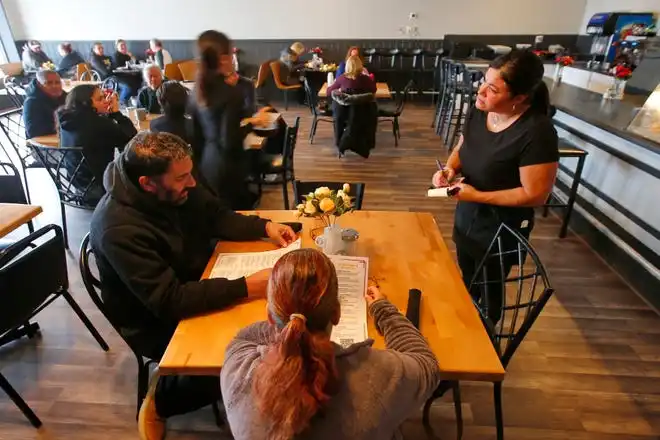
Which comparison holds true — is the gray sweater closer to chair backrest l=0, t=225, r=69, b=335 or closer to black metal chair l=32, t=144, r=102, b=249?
chair backrest l=0, t=225, r=69, b=335

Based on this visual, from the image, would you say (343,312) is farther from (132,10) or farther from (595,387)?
(132,10)

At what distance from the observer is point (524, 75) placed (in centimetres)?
154

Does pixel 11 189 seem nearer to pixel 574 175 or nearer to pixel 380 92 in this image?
pixel 574 175

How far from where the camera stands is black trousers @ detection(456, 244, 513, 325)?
1839mm

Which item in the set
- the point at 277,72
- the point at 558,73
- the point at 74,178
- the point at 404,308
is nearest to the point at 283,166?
the point at 74,178

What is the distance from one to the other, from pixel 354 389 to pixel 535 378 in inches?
65.2

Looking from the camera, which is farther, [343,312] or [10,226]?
[10,226]

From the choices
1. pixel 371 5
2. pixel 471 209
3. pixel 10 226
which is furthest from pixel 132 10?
pixel 471 209

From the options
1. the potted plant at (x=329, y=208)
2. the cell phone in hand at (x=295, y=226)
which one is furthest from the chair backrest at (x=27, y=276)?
the potted plant at (x=329, y=208)

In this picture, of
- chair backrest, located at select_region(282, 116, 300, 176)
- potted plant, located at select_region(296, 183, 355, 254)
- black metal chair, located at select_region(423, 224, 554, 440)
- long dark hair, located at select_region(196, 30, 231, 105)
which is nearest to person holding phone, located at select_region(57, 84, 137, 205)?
long dark hair, located at select_region(196, 30, 231, 105)

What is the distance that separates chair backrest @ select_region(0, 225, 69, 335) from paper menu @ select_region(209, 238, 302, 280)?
2.65 feet

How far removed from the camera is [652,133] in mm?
2592

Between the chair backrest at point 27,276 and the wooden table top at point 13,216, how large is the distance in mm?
177

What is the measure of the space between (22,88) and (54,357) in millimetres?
5596
